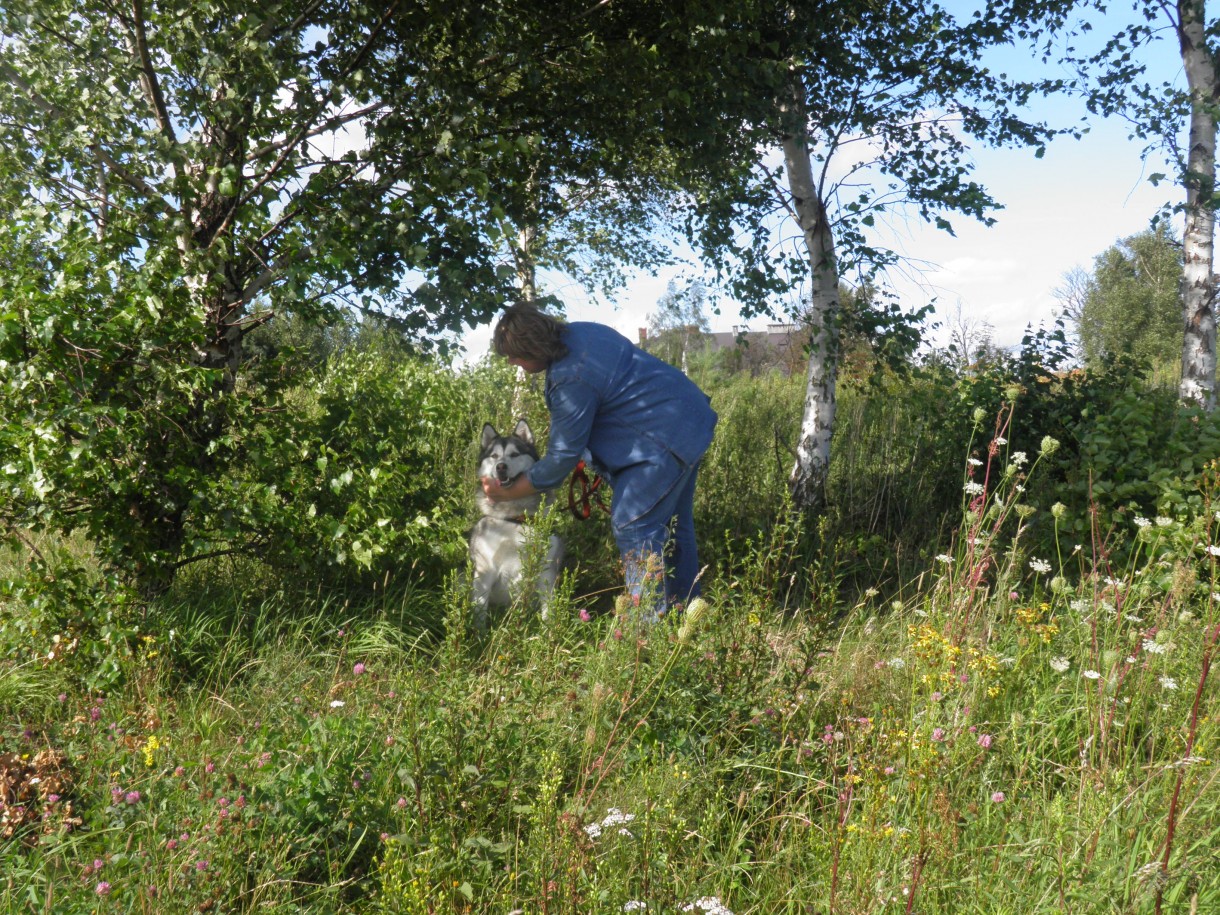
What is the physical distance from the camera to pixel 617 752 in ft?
8.82

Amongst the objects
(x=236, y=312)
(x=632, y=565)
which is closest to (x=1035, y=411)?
(x=632, y=565)

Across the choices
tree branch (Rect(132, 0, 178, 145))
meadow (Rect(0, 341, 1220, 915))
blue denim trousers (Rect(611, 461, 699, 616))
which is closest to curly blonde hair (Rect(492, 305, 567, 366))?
blue denim trousers (Rect(611, 461, 699, 616))

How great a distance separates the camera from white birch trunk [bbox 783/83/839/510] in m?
6.74

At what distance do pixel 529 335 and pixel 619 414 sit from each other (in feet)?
1.90

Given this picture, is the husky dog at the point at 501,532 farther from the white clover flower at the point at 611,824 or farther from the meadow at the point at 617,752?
the white clover flower at the point at 611,824

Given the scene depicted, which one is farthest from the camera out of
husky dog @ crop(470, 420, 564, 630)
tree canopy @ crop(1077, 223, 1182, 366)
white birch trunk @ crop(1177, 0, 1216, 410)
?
tree canopy @ crop(1077, 223, 1182, 366)

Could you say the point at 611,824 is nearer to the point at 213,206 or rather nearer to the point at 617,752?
the point at 617,752

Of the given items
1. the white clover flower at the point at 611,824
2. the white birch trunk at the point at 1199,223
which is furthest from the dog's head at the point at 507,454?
the white birch trunk at the point at 1199,223

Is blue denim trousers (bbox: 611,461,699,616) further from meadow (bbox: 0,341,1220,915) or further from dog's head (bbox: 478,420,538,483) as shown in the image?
dog's head (bbox: 478,420,538,483)

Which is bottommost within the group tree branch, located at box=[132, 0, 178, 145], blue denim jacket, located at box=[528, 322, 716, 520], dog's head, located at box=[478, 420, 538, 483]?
dog's head, located at box=[478, 420, 538, 483]

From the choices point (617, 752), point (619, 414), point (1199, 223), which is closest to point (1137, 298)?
point (1199, 223)

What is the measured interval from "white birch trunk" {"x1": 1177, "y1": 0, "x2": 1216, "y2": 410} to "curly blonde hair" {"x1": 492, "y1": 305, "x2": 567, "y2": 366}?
20.4 ft

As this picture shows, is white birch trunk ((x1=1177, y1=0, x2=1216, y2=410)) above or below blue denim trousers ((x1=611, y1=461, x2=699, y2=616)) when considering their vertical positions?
above

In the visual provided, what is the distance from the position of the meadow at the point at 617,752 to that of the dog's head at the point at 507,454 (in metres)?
0.33
